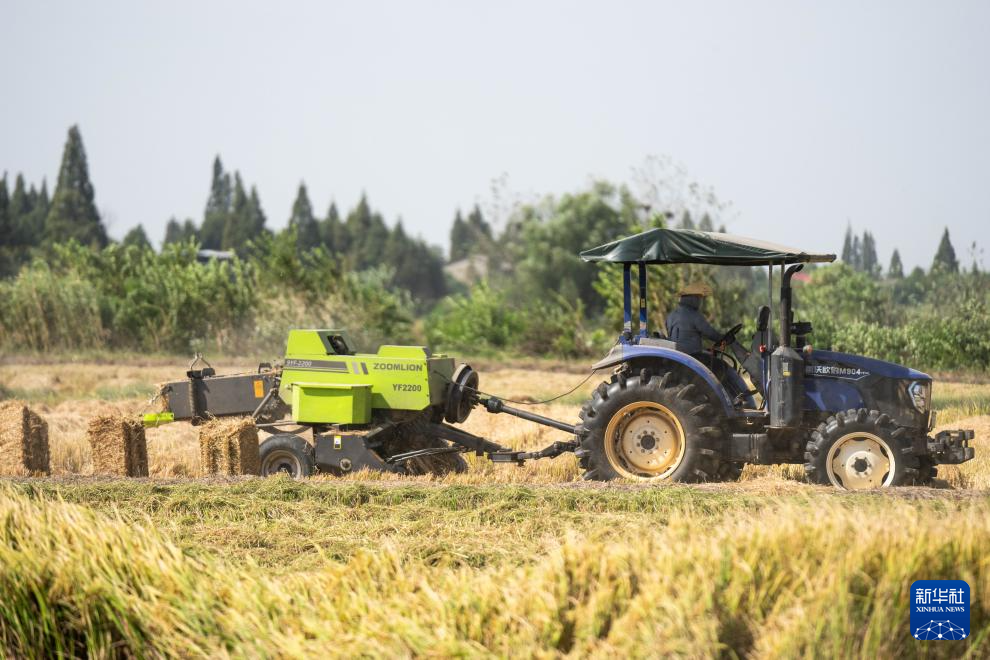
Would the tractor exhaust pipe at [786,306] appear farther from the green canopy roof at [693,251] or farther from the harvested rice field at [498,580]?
the harvested rice field at [498,580]

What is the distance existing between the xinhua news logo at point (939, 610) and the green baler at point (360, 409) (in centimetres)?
520

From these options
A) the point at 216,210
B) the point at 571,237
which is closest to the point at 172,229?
the point at 216,210

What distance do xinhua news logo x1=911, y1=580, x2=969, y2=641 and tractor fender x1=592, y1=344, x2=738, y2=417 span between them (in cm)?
436

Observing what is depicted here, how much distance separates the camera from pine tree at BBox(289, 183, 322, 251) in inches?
2406

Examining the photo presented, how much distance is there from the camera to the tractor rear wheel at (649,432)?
884cm

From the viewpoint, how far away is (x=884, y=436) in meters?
8.34

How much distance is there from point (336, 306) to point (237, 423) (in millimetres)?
14149

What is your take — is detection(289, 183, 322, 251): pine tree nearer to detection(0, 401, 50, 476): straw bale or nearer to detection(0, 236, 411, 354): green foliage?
detection(0, 236, 411, 354): green foliage

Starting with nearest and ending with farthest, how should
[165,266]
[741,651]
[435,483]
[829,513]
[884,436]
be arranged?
1. [741,651]
2. [829,513]
3. [884,436]
4. [435,483]
5. [165,266]

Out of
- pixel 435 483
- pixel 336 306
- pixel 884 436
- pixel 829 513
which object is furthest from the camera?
pixel 336 306

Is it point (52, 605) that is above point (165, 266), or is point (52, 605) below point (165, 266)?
below

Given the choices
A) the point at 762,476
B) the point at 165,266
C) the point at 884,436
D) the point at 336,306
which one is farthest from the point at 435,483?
the point at 165,266

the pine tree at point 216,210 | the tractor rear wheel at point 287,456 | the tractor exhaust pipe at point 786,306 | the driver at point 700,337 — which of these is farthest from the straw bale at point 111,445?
the pine tree at point 216,210

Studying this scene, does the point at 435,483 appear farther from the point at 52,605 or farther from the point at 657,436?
the point at 52,605
